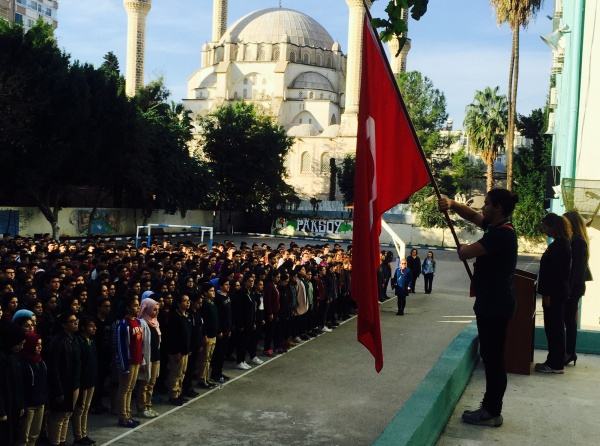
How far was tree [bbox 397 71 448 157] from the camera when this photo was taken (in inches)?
2459

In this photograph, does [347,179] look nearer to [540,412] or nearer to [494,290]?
[540,412]

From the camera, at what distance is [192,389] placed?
31.7ft

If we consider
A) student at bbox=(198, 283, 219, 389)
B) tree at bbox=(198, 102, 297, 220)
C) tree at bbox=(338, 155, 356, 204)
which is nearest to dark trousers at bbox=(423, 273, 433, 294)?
student at bbox=(198, 283, 219, 389)

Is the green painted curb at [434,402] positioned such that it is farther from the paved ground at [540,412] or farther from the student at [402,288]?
the student at [402,288]

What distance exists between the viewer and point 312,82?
3425 inches

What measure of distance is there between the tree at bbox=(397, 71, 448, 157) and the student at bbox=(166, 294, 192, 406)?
5479cm

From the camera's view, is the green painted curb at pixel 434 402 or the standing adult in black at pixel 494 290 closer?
the green painted curb at pixel 434 402

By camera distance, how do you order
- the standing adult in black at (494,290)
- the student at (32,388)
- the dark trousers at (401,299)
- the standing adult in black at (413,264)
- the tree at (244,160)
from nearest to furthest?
the standing adult in black at (494,290), the student at (32,388), the dark trousers at (401,299), the standing adult in black at (413,264), the tree at (244,160)

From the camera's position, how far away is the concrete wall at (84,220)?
32.9 metres

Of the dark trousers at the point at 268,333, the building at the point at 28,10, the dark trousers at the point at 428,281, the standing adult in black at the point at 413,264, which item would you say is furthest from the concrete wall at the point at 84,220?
the building at the point at 28,10

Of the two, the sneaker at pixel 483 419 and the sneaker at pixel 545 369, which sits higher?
the sneaker at pixel 483 419

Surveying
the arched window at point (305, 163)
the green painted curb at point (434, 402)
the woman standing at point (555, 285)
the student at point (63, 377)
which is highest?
the arched window at point (305, 163)

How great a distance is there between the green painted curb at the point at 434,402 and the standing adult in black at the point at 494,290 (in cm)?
27

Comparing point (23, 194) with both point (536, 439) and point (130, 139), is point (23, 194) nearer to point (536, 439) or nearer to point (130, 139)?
point (130, 139)
